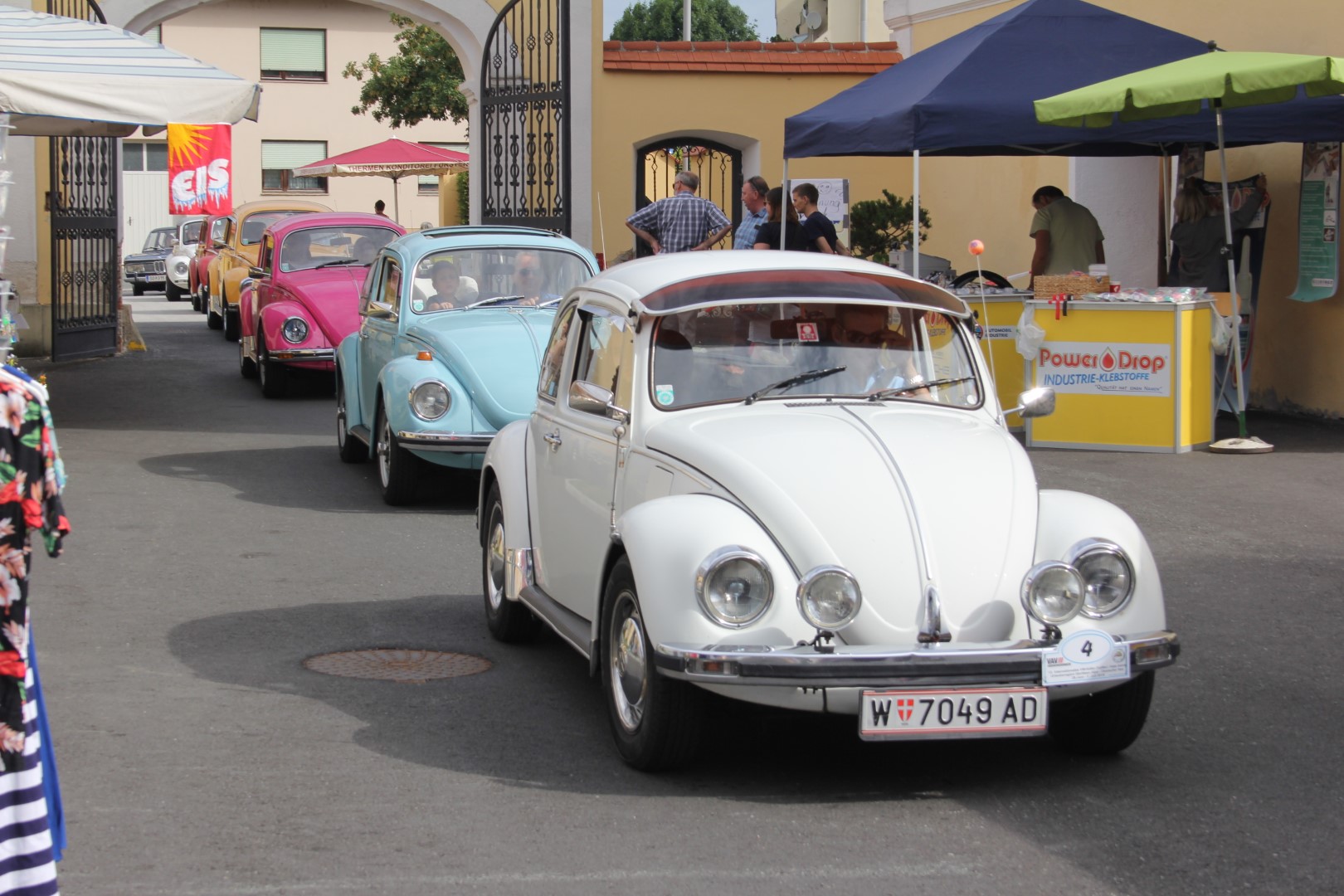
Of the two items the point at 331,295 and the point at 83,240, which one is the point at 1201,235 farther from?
the point at 83,240

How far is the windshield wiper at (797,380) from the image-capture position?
18.4ft

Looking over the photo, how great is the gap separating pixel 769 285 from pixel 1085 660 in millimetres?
1811

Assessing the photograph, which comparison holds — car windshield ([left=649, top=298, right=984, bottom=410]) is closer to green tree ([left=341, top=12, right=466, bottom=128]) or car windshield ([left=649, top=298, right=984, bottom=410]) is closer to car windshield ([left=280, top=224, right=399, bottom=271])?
car windshield ([left=280, top=224, right=399, bottom=271])

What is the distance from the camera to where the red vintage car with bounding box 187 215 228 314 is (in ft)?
86.0

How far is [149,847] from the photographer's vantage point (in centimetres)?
436

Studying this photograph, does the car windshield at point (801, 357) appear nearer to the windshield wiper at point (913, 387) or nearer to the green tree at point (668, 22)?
the windshield wiper at point (913, 387)

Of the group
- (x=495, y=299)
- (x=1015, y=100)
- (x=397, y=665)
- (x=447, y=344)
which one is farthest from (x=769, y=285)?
(x=1015, y=100)

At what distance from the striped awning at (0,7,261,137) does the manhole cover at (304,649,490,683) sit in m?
6.31

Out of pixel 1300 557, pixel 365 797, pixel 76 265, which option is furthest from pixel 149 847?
pixel 76 265

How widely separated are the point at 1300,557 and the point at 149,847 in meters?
6.13

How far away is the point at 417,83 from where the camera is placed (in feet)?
133

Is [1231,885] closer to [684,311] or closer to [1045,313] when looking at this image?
[684,311]

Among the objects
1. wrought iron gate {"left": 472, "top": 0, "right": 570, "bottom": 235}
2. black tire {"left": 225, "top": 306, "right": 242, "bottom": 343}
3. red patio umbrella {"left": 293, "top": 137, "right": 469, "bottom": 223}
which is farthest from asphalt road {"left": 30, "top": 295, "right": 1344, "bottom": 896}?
red patio umbrella {"left": 293, "top": 137, "right": 469, "bottom": 223}

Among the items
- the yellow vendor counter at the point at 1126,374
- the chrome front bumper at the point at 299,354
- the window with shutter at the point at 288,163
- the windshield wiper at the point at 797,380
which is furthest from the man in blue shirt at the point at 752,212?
the window with shutter at the point at 288,163
